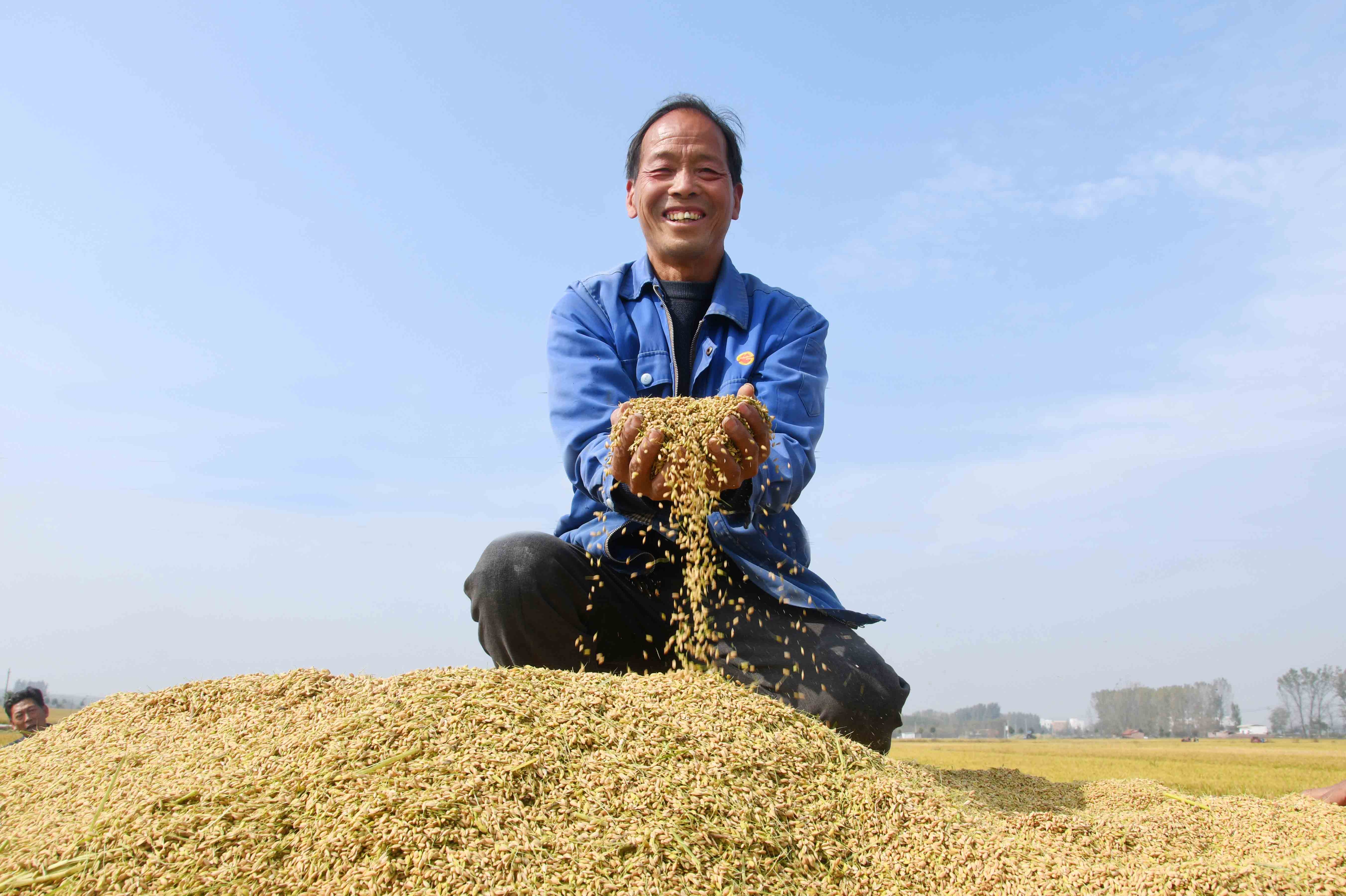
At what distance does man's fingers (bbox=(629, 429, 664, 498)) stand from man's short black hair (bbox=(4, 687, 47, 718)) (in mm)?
→ 3990

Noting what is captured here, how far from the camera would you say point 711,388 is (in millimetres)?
3928

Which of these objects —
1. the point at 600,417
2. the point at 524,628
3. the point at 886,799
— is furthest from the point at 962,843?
the point at 600,417

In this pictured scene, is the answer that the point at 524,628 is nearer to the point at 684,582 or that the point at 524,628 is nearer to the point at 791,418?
the point at 684,582

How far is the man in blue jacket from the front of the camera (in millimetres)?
3361

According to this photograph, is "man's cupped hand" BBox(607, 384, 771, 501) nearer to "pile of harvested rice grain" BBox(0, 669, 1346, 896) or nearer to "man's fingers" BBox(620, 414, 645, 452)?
"man's fingers" BBox(620, 414, 645, 452)

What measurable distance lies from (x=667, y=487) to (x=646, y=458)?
162 mm

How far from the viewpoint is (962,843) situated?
82.4 inches

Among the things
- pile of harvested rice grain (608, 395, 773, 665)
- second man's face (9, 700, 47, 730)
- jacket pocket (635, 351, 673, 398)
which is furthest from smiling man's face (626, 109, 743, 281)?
second man's face (9, 700, 47, 730)

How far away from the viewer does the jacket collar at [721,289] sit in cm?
399

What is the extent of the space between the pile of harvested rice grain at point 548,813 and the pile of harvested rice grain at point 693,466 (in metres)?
0.50

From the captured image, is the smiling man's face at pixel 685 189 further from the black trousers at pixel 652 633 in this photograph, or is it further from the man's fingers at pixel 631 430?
the black trousers at pixel 652 633

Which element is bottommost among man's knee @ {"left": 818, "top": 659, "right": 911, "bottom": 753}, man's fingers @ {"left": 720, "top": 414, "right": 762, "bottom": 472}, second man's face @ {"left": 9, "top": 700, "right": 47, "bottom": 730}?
second man's face @ {"left": 9, "top": 700, "right": 47, "bottom": 730}

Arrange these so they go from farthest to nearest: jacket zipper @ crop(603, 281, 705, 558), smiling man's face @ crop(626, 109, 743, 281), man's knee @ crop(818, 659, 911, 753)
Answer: smiling man's face @ crop(626, 109, 743, 281) → jacket zipper @ crop(603, 281, 705, 558) → man's knee @ crop(818, 659, 911, 753)

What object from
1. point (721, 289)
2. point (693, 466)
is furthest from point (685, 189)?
point (693, 466)
